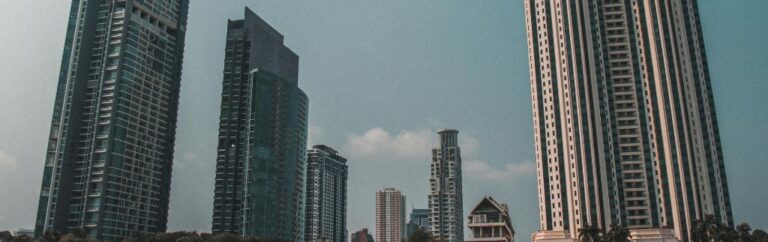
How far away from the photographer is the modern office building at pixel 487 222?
171250mm

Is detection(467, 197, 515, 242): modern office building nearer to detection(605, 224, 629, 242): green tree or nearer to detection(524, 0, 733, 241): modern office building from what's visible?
A: detection(524, 0, 733, 241): modern office building

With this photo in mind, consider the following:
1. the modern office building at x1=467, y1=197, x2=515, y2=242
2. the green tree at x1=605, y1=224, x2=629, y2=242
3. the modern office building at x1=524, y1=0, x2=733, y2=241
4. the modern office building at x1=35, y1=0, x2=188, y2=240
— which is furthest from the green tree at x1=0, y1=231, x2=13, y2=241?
the green tree at x1=605, y1=224, x2=629, y2=242

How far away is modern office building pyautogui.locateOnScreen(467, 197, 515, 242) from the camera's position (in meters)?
171

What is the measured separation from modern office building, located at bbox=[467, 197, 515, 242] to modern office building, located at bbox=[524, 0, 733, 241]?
10120 mm

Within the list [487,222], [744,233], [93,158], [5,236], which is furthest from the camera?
[93,158]

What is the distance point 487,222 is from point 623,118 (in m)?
44.3

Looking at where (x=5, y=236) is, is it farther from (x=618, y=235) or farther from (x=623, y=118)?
(x=623, y=118)

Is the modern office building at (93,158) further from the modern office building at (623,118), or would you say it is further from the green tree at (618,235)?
the green tree at (618,235)

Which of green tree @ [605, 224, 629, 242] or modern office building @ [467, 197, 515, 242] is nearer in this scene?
green tree @ [605, 224, 629, 242]

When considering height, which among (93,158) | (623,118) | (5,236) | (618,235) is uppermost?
(623,118)

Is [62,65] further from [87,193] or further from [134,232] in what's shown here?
[134,232]

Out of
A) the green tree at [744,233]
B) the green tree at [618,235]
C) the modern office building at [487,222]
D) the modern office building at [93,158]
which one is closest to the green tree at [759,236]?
the green tree at [744,233]

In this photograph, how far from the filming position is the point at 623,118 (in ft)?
588

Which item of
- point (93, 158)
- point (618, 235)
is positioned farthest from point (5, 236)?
point (618, 235)
